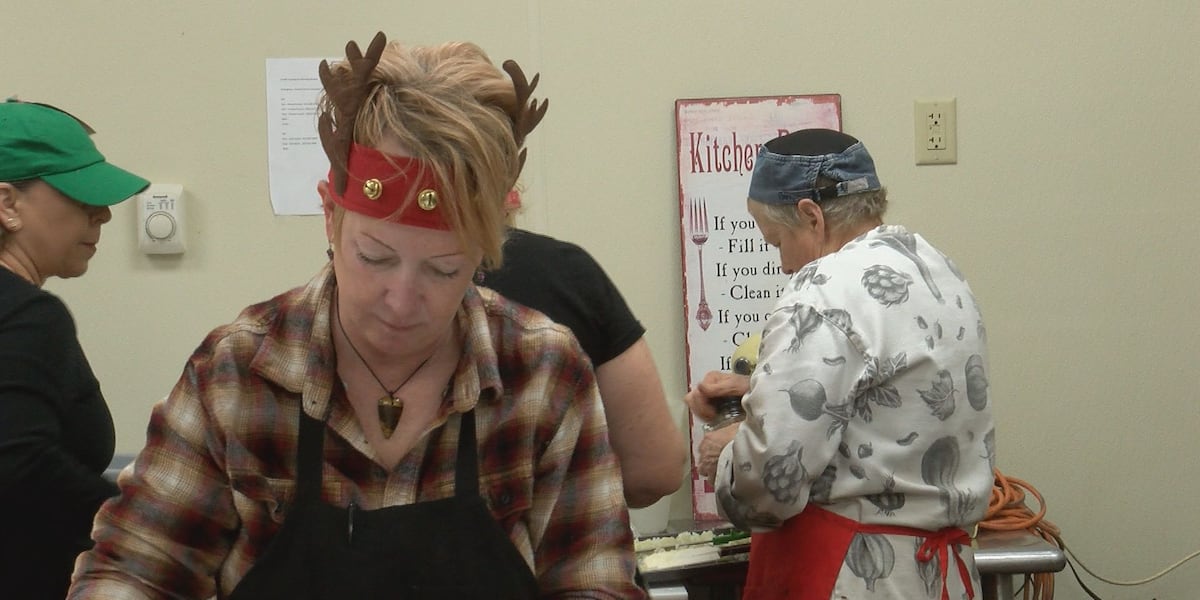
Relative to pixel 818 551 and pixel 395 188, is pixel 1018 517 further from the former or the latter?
pixel 395 188

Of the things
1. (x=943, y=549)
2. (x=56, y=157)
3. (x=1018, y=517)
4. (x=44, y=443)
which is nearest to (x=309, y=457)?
(x=44, y=443)

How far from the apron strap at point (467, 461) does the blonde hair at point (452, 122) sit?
18cm

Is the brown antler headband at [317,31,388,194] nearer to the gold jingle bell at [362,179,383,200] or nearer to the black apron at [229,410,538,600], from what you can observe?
the gold jingle bell at [362,179,383,200]

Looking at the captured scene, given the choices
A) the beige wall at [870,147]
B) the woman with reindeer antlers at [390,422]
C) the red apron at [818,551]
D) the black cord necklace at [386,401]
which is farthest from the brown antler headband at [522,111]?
the beige wall at [870,147]

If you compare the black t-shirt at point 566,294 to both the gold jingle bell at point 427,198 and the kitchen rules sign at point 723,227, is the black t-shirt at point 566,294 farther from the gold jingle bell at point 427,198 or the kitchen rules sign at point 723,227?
the kitchen rules sign at point 723,227

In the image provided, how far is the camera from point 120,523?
1.03 meters

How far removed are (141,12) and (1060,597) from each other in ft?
7.90

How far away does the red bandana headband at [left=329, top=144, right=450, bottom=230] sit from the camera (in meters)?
1.00

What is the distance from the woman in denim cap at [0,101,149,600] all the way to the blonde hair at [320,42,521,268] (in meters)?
0.71

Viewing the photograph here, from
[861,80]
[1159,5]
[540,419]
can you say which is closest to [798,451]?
[540,419]

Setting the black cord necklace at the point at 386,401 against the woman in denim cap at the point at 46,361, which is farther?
the woman in denim cap at the point at 46,361

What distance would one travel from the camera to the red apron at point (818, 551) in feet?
5.76

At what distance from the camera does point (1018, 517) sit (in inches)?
89.7

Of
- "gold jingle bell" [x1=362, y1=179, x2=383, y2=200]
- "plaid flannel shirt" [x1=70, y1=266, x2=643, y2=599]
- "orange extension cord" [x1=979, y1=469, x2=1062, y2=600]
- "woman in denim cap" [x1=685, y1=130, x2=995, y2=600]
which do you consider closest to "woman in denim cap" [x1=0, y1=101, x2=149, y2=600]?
"plaid flannel shirt" [x1=70, y1=266, x2=643, y2=599]
